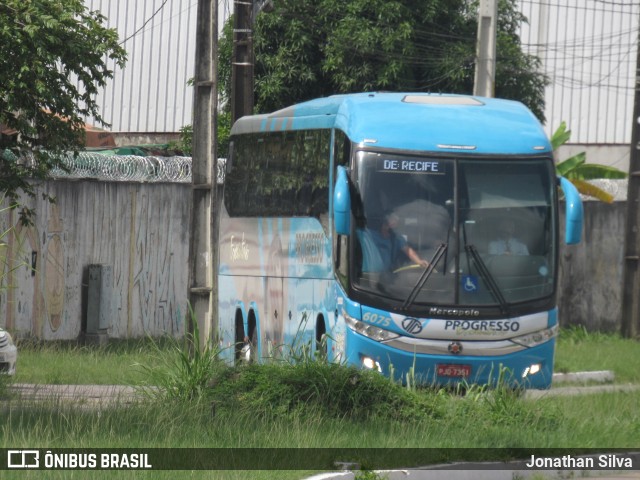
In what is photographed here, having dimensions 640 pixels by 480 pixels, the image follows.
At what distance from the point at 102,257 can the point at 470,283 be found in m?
9.29

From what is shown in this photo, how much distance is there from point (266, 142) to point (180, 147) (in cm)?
1247

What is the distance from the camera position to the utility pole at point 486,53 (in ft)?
70.3

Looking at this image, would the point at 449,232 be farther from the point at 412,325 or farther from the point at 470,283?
the point at 412,325

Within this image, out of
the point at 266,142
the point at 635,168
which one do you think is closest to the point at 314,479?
the point at 266,142

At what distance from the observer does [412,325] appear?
13.9 meters

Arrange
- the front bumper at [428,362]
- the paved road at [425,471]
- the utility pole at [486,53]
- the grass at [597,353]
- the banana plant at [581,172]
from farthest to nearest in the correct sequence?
the banana plant at [581,172] < the utility pole at [486,53] < the grass at [597,353] < the front bumper at [428,362] < the paved road at [425,471]

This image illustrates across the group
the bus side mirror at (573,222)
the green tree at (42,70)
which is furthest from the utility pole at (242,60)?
the bus side mirror at (573,222)

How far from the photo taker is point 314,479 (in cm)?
860

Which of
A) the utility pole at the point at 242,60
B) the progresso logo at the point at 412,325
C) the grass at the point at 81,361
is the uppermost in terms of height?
the utility pole at the point at 242,60

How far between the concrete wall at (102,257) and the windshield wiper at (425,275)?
7.27 meters

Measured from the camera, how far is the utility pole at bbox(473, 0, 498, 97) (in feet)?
70.3

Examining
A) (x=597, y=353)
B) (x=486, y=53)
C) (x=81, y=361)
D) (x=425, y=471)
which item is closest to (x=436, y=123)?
(x=425, y=471)

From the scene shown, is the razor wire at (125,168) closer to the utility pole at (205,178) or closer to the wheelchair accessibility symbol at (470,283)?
the utility pole at (205,178)

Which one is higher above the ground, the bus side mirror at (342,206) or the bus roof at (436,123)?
the bus roof at (436,123)
